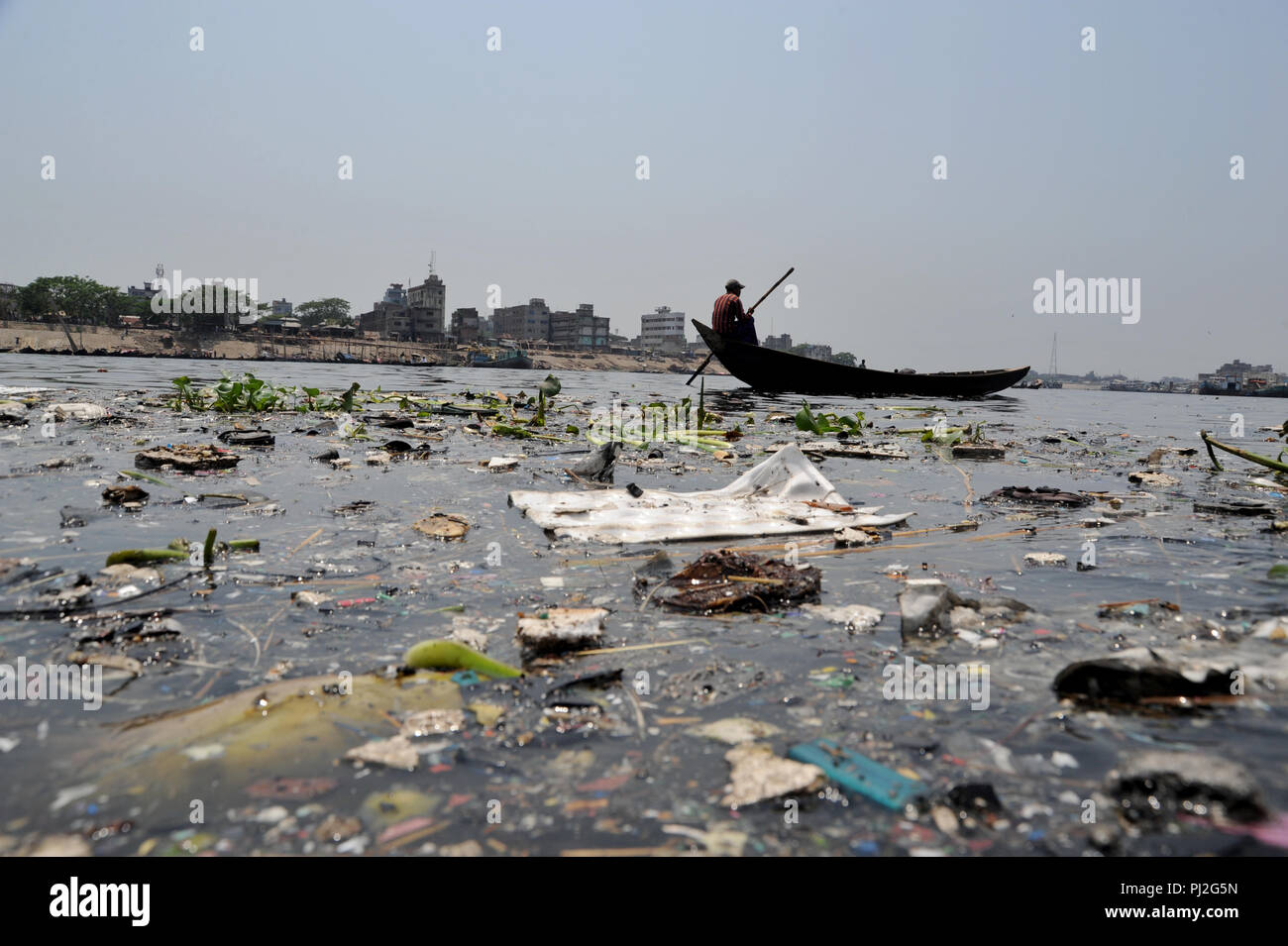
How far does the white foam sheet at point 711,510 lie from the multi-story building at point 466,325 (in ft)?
364

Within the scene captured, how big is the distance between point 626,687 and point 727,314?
15008 mm

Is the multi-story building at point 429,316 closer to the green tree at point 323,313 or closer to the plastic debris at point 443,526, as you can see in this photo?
the green tree at point 323,313

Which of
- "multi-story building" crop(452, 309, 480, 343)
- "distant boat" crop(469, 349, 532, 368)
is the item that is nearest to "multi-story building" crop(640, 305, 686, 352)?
"multi-story building" crop(452, 309, 480, 343)

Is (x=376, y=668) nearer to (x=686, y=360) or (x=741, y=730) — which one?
(x=741, y=730)

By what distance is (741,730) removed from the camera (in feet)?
5.03

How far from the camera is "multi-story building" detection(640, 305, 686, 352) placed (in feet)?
501

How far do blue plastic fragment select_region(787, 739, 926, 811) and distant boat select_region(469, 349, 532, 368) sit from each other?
186 ft

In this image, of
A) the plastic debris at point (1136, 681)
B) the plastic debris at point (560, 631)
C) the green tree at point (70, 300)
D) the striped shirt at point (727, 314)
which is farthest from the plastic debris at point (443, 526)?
the green tree at point (70, 300)

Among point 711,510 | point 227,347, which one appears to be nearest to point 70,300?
point 227,347

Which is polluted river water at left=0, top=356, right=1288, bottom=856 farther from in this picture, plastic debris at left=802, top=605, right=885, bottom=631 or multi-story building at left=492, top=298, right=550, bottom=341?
multi-story building at left=492, top=298, right=550, bottom=341

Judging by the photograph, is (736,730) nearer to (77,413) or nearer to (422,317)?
(77,413)

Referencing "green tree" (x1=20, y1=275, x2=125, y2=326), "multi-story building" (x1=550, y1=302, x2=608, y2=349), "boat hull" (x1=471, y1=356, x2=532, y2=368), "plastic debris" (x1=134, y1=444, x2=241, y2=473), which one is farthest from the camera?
"multi-story building" (x1=550, y1=302, x2=608, y2=349)
